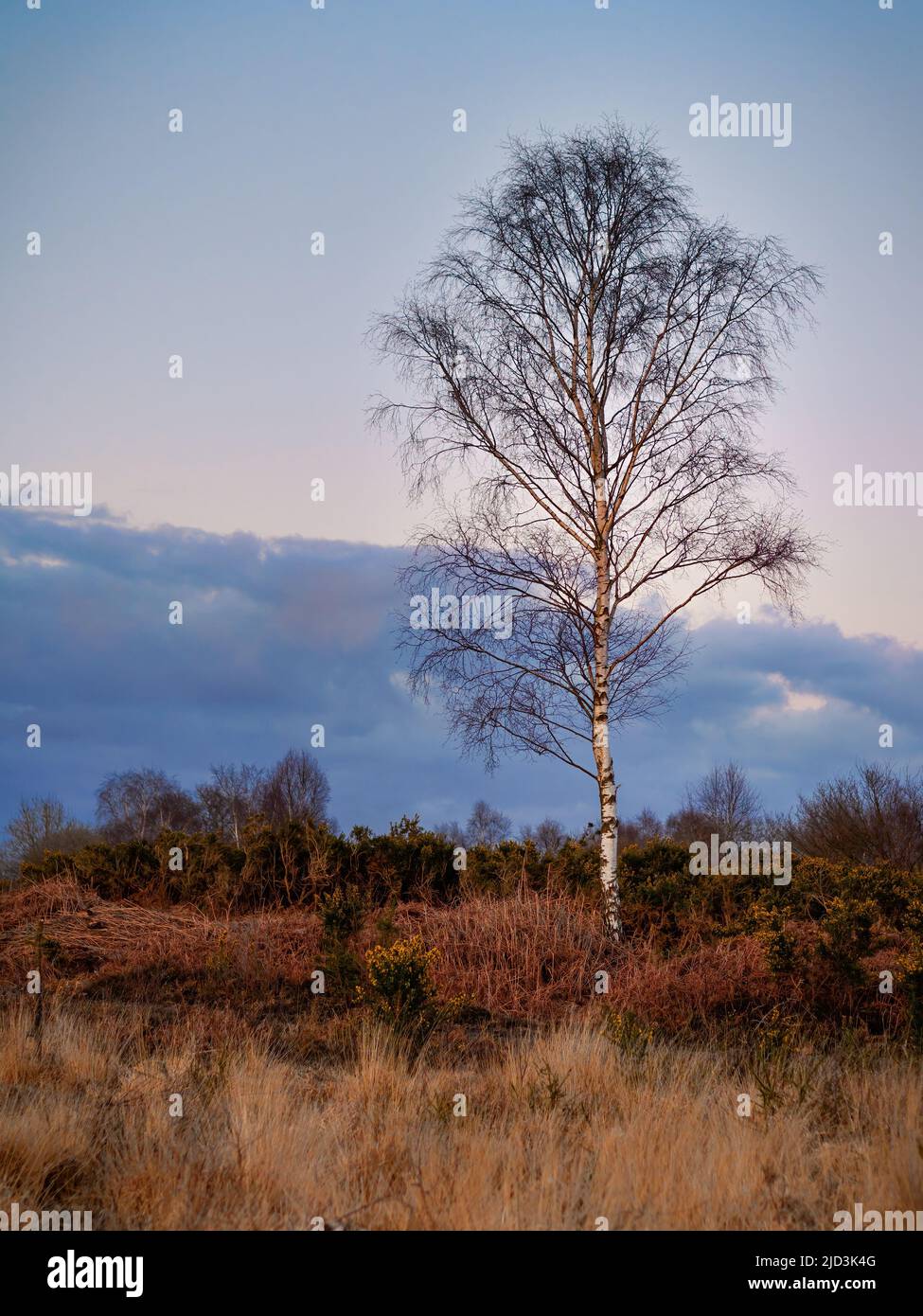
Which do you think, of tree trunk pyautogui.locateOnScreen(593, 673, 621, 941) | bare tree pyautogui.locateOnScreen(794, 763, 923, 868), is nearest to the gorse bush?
tree trunk pyautogui.locateOnScreen(593, 673, 621, 941)

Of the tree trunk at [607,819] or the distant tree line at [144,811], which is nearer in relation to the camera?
the tree trunk at [607,819]

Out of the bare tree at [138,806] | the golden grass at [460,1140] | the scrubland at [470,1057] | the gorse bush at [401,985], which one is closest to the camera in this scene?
the golden grass at [460,1140]

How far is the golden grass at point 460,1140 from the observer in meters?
4.63

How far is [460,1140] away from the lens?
5453 mm

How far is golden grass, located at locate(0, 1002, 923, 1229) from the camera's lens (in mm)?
4633

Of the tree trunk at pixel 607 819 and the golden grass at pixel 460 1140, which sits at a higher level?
the tree trunk at pixel 607 819

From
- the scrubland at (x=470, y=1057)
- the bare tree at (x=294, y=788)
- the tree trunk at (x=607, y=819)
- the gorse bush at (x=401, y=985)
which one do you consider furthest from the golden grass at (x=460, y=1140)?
the bare tree at (x=294, y=788)

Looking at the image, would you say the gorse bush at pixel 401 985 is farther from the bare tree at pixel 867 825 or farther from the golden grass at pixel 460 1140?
the bare tree at pixel 867 825

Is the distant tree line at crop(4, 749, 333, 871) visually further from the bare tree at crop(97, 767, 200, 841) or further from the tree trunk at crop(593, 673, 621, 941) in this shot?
the tree trunk at crop(593, 673, 621, 941)

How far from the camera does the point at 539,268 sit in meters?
13.3

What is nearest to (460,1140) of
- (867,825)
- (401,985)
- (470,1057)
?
(470,1057)

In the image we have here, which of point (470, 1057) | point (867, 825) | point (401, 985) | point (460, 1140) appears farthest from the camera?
point (867, 825)

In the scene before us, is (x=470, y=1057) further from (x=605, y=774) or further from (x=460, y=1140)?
(x=605, y=774)

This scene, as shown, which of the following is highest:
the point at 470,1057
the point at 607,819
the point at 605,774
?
the point at 605,774
